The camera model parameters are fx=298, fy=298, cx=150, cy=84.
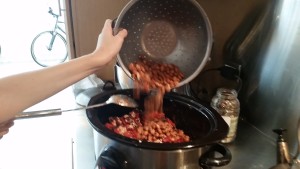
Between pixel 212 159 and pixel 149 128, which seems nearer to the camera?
pixel 212 159

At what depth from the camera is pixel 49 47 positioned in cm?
365

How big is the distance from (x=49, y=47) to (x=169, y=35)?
3.16 metres

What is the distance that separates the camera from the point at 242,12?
3.41 ft

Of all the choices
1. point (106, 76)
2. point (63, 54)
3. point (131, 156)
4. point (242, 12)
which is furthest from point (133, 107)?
point (63, 54)

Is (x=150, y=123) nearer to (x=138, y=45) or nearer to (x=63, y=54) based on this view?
(x=138, y=45)

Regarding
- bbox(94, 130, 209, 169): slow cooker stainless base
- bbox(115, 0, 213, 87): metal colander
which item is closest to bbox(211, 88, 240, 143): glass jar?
bbox(115, 0, 213, 87): metal colander

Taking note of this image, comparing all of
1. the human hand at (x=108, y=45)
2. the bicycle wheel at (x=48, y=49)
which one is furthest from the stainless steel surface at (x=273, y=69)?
the bicycle wheel at (x=48, y=49)

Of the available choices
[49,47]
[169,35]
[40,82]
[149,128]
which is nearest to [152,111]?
[149,128]

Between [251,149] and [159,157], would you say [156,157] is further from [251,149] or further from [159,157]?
[251,149]

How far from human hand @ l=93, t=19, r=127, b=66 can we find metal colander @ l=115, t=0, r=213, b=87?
81 mm

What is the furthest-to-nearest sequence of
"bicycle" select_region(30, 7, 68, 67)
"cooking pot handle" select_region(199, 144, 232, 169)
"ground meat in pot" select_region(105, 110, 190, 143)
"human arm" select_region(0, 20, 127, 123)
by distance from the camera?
"bicycle" select_region(30, 7, 68, 67) → "ground meat in pot" select_region(105, 110, 190, 143) → "cooking pot handle" select_region(199, 144, 232, 169) → "human arm" select_region(0, 20, 127, 123)

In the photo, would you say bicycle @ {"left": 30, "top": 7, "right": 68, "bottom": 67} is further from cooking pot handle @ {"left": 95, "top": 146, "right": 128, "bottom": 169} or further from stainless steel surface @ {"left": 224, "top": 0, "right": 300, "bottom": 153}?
cooking pot handle @ {"left": 95, "top": 146, "right": 128, "bottom": 169}

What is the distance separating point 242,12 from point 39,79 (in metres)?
0.78

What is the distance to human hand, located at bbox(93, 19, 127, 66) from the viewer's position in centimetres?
60
